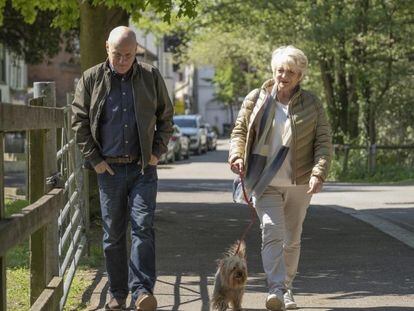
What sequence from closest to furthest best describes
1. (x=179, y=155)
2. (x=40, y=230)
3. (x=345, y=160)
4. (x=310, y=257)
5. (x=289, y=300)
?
(x=40, y=230) → (x=289, y=300) → (x=310, y=257) → (x=345, y=160) → (x=179, y=155)

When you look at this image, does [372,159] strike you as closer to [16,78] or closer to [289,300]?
[289,300]

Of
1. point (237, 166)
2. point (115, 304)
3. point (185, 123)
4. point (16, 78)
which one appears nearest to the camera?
point (115, 304)

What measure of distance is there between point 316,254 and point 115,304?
3.60 m

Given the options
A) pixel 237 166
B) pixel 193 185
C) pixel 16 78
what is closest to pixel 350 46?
pixel 193 185

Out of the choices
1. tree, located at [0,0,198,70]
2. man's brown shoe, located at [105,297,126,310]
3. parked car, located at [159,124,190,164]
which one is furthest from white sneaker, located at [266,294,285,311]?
parked car, located at [159,124,190,164]

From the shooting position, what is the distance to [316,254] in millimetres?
9977

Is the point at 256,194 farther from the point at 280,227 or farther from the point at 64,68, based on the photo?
the point at 64,68

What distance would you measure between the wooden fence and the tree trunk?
4.14 m

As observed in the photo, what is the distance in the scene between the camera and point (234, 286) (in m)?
6.55

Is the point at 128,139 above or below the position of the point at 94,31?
below

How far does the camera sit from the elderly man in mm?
6598

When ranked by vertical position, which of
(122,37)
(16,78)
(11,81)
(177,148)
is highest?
(16,78)

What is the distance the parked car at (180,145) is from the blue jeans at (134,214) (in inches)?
1249

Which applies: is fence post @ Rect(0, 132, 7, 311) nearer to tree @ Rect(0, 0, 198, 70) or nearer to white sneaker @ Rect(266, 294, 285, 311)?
white sneaker @ Rect(266, 294, 285, 311)
